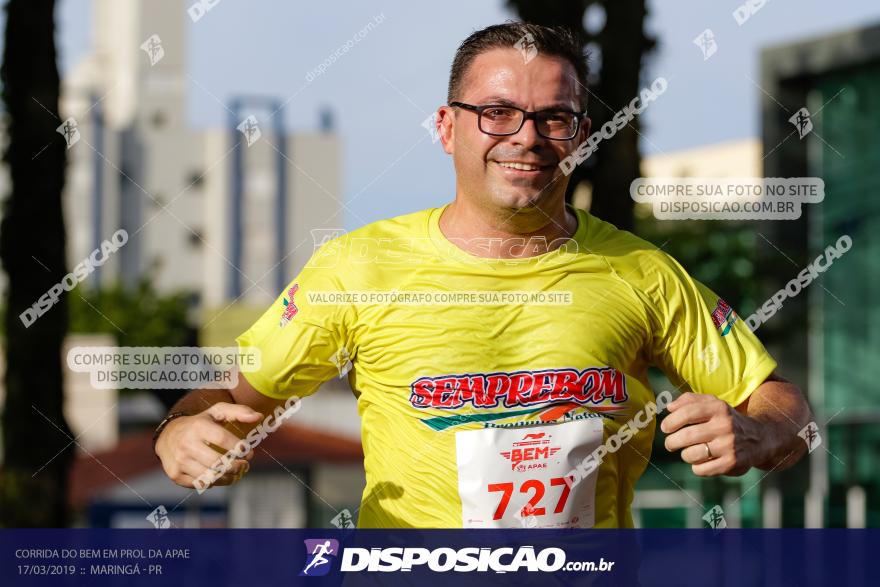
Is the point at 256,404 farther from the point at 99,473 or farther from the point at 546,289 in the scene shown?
the point at 99,473

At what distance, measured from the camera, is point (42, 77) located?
679 cm

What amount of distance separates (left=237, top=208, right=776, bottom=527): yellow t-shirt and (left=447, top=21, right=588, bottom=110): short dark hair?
1.40 feet

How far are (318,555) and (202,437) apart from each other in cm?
83

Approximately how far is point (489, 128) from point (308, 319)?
2.23 ft

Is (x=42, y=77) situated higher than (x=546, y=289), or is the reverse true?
(x=42, y=77)

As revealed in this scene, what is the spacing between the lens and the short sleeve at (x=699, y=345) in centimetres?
344

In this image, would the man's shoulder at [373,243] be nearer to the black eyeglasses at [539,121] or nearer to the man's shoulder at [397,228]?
the man's shoulder at [397,228]

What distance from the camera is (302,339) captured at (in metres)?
3.51

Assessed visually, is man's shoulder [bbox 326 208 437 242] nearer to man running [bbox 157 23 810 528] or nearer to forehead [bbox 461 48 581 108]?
man running [bbox 157 23 810 528]

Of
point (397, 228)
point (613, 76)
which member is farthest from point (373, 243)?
point (613, 76)

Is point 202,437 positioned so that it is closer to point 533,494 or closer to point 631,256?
point 533,494

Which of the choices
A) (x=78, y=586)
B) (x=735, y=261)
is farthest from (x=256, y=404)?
(x=735, y=261)

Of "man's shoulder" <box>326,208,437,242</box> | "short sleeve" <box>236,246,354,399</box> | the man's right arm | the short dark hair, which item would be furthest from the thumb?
the short dark hair

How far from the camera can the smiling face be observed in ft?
11.3
